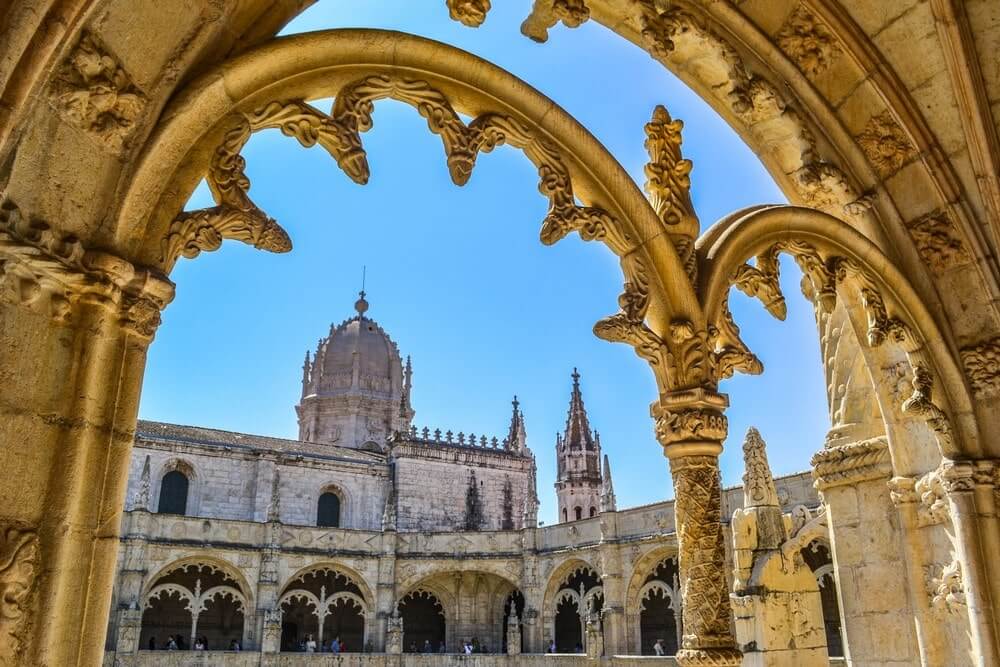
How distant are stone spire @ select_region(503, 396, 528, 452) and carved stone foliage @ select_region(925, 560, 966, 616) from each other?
106 feet

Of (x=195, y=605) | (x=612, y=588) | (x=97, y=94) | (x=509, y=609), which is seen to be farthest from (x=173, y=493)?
(x=97, y=94)

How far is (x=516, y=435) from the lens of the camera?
37469 millimetres

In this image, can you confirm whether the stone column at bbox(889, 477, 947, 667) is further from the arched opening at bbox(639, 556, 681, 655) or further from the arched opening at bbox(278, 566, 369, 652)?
the arched opening at bbox(278, 566, 369, 652)

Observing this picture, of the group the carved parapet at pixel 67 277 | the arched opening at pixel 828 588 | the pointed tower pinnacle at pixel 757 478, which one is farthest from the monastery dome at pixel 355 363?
the carved parapet at pixel 67 277

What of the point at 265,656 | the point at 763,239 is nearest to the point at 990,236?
the point at 763,239

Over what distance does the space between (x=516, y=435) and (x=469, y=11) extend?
34.8 metres

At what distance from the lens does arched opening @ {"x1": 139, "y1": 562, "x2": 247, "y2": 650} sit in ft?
79.9

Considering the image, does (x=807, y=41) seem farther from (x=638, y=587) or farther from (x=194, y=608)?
(x=194, y=608)

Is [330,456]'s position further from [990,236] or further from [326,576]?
[990,236]

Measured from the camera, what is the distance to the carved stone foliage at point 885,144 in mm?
4387

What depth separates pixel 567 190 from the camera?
3312 millimetres

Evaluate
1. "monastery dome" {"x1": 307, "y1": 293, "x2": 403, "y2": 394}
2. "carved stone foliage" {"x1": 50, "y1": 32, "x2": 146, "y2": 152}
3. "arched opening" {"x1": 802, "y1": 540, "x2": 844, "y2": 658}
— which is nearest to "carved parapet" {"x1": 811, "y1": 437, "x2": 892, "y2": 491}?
"carved stone foliage" {"x1": 50, "y1": 32, "x2": 146, "y2": 152}

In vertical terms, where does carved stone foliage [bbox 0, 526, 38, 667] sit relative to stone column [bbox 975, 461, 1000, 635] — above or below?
below

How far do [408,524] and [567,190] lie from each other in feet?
98.0
